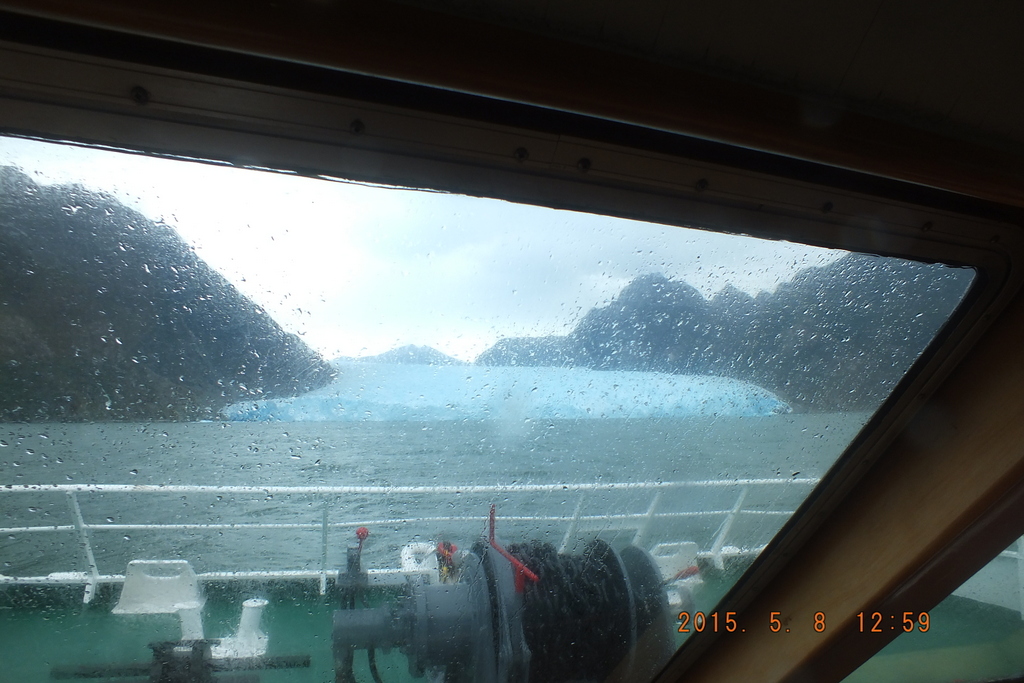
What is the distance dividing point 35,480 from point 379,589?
2.62ft

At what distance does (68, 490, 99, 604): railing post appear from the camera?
1.20 m

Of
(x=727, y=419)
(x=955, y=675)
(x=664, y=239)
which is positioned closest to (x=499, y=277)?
(x=664, y=239)

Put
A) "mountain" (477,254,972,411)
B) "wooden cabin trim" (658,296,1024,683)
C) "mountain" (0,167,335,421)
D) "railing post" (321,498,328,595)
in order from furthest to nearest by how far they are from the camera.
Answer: "wooden cabin trim" (658,296,1024,683) → "railing post" (321,498,328,595) → "mountain" (477,254,972,411) → "mountain" (0,167,335,421)

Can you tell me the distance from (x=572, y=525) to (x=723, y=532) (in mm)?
509

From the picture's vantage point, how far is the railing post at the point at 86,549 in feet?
3.94

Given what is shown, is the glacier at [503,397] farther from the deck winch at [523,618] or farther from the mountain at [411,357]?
the deck winch at [523,618]

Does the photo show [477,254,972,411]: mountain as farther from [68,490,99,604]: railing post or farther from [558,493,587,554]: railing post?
[68,490,99,604]: railing post

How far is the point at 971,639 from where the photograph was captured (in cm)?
240

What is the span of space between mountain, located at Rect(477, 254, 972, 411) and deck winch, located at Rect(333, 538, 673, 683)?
0.64 m

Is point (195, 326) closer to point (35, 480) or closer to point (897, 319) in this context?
point (35, 480)

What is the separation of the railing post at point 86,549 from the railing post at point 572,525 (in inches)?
45.2

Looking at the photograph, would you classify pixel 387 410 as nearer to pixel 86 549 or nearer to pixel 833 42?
pixel 86 549
